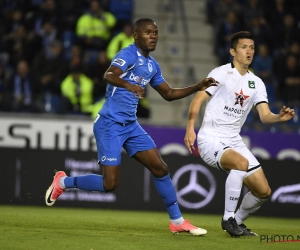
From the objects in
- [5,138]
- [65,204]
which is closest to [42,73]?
[5,138]

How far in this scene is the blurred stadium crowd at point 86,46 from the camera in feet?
47.7

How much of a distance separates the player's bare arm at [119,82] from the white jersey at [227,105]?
140 centimetres

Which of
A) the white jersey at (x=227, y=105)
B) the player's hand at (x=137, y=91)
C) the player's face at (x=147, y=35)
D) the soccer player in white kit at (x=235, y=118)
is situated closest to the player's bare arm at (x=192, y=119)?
the soccer player in white kit at (x=235, y=118)

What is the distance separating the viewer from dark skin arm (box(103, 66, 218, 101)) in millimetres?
7504

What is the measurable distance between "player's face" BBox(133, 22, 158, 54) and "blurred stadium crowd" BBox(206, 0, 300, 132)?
6784mm

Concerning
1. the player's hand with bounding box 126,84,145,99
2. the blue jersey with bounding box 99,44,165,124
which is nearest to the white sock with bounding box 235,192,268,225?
the blue jersey with bounding box 99,44,165,124

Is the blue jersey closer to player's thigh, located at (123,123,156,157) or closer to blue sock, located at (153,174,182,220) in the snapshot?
player's thigh, located at (123,123,156,157)

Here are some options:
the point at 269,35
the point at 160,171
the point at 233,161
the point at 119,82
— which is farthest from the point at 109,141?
the point at 269,35

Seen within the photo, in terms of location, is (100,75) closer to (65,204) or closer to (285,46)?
(65,204)

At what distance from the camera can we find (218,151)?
8758 mm

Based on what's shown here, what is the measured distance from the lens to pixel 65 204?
1345 centimetres

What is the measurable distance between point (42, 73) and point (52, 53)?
65cm

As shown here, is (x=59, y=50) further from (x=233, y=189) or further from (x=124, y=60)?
(x=233, y=189)

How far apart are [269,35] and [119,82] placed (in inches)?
399
